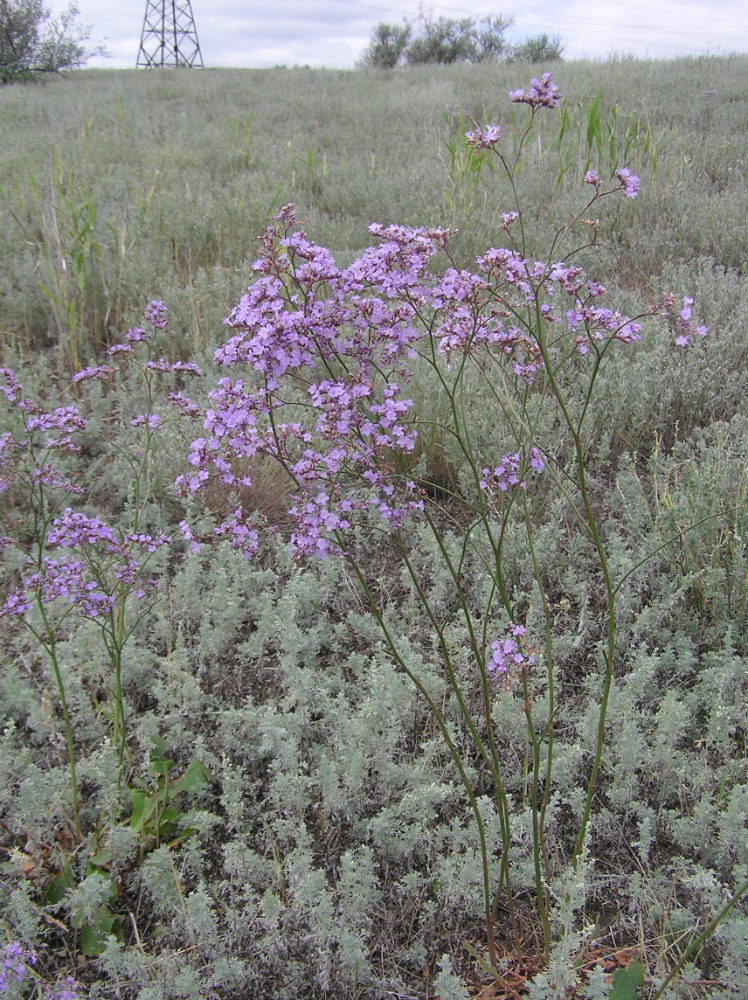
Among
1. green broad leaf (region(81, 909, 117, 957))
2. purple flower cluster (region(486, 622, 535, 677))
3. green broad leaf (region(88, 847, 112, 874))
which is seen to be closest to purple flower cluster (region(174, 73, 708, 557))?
purple flower cluster (region(486, 622, 535, 677))

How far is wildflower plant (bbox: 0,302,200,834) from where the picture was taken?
80.1 inches

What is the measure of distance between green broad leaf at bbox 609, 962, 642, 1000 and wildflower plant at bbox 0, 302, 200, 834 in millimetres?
1454

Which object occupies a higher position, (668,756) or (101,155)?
(101,155)

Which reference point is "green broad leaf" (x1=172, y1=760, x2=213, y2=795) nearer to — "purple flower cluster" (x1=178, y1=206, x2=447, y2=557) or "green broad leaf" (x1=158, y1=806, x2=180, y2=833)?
Answer: "green broad leaf" (x1=158, y1=806, x2=180, y2=833)

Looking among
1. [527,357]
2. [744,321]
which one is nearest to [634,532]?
[527,357]

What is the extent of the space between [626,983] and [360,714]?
105 centimetres

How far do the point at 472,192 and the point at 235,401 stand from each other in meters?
5.33

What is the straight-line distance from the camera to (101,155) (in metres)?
8.59

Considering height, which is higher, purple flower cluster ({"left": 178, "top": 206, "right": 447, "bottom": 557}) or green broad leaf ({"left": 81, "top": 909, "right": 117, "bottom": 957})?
purple flower cluster ({"left": 178, "top": 206, "right": 447, "bottom": 557})

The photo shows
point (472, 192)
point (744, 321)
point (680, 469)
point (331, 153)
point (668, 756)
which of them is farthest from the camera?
point (331, 153)

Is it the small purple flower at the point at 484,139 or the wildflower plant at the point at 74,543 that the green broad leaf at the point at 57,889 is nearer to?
the wildflower plant at the point at 74,543

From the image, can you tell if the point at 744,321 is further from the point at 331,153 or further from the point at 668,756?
the point at 331,153

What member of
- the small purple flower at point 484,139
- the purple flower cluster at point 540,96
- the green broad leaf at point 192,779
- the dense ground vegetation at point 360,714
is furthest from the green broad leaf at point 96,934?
the purple flower cluster at point 540,96

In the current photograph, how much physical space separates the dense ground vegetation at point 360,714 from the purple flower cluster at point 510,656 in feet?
0.16
